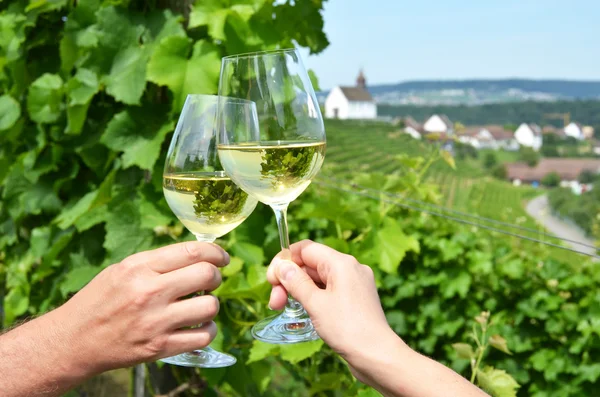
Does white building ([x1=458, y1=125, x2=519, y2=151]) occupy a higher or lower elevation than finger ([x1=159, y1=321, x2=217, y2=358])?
lower

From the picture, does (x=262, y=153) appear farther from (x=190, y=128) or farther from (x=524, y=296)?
(x=524, y=296)

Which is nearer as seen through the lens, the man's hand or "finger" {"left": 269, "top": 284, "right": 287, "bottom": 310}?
the man's hand

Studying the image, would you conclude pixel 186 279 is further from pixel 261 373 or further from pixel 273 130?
pixel 261 373

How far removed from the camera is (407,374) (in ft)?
3.23

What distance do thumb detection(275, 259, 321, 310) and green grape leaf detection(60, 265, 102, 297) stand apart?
1.58m

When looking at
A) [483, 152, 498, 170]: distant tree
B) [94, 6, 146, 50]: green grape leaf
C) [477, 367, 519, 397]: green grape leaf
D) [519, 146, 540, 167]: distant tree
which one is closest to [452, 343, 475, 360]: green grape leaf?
[477, 367, 519, 397]: green grape leaf

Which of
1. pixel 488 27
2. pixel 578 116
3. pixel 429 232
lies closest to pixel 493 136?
pixel 578 116

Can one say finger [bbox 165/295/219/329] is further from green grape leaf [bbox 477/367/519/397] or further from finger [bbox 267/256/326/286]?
green grape leaf [bbox 477/367/519/397]

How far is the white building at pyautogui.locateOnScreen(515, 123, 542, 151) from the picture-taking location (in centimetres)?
10881

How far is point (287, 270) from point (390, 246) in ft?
4.78

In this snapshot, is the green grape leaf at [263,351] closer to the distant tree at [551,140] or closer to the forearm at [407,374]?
the forearm at [407,374]

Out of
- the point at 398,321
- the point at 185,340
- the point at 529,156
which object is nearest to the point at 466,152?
the point at 529,156

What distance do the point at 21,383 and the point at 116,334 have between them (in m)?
0.28

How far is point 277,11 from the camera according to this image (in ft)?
7.74
